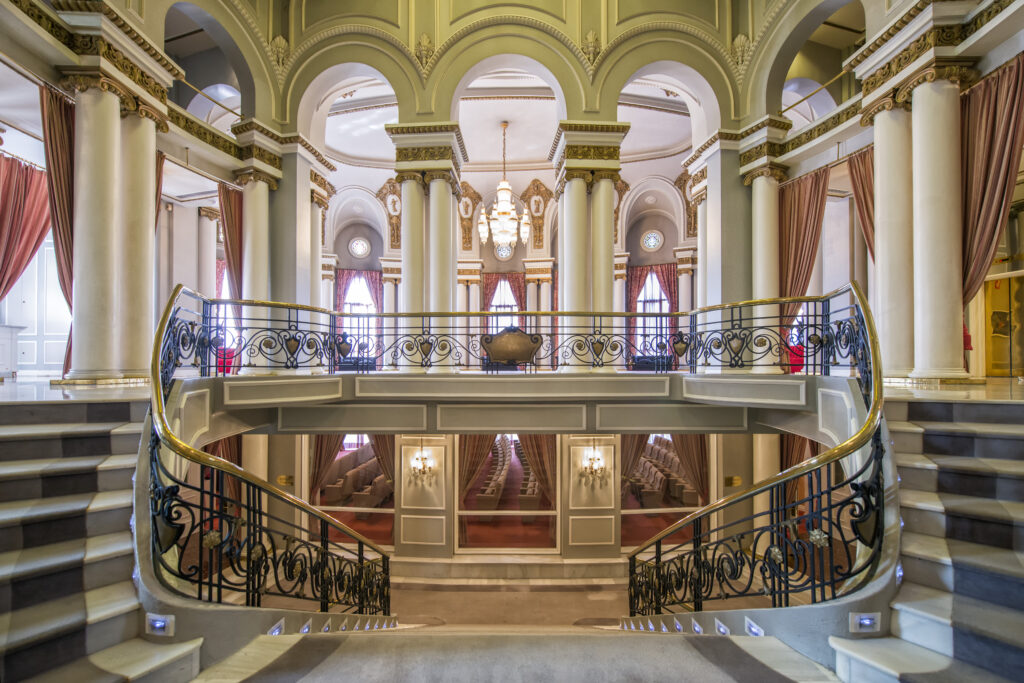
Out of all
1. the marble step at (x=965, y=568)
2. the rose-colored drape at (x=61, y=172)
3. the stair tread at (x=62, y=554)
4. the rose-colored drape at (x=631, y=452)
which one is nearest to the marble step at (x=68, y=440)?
the stair tread at (x=62, y=554)

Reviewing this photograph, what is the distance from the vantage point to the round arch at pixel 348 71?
8352 millimetres

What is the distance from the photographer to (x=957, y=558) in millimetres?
2457

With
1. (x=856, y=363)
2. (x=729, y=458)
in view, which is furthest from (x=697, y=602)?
(x=729, y=458)

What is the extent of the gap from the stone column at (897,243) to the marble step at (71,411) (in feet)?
24.0

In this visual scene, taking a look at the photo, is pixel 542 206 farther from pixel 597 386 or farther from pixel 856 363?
pixel 856 363

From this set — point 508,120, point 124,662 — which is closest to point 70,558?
point 124,662

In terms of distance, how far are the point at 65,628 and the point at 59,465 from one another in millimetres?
1095

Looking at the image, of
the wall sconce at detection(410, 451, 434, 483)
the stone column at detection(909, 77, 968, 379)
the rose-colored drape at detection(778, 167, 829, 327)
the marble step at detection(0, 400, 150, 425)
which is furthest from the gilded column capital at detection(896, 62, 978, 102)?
the wall sconce at detection(410, 451, 434, 483)

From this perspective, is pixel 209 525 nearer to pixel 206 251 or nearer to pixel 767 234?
pixel 767 234

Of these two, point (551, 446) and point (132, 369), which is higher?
point (132, 369)

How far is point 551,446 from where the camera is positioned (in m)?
9.38

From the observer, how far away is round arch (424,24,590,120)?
27.2ft

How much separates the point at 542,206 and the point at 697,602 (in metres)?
13.6

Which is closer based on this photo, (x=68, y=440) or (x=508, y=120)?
(x=68, y=440)
